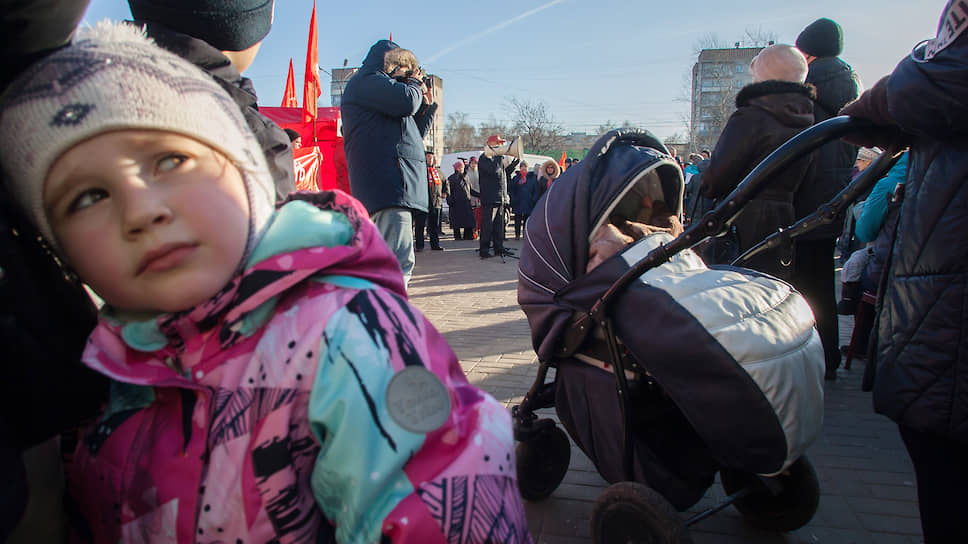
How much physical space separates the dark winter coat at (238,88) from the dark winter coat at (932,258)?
172 cm

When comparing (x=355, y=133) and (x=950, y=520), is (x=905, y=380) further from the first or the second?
(x=355, y=133)

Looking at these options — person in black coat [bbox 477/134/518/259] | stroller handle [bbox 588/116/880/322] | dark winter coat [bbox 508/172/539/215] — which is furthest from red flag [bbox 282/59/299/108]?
stroller handle [bbox 588/116/880/322]

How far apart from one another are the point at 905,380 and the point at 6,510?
1.88 m

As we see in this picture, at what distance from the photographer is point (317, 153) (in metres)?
6.44

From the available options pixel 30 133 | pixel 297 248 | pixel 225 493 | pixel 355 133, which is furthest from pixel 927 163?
pixel 355 133

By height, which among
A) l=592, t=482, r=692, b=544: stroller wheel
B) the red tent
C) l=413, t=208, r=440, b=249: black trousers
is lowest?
l=413, t=208, r=440, b=249: black trousers

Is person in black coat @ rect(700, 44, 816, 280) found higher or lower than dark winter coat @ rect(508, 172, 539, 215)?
higher

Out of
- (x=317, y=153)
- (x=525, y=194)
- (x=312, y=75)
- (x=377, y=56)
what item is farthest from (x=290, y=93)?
(x=525, y=194)

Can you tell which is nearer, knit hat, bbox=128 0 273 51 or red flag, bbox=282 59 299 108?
knit hat, bbox=128 0 273 51

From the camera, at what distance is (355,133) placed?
4117 millimetres

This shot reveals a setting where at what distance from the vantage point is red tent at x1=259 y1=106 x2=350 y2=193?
19.6 ft

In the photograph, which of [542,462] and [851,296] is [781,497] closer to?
[542,462]

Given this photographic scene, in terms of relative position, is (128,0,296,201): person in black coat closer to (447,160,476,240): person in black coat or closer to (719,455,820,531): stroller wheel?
(719,455,820,531): stroller wheel

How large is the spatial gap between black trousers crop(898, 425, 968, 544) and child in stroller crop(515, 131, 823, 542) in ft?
0.85
